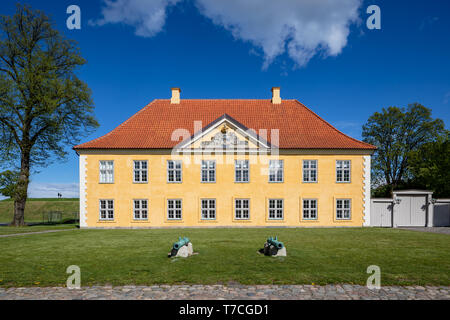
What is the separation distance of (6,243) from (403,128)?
134 feet

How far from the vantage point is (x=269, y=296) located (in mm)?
6223

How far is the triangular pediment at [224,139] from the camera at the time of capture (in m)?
21.8

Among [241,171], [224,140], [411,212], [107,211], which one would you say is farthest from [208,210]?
[411,212]

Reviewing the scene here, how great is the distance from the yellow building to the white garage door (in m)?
2.91

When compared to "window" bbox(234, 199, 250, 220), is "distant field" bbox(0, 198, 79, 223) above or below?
below

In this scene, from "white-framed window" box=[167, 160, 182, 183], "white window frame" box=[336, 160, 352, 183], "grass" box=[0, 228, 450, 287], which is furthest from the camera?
"white window frame" box=[336, 160, 352, 183]

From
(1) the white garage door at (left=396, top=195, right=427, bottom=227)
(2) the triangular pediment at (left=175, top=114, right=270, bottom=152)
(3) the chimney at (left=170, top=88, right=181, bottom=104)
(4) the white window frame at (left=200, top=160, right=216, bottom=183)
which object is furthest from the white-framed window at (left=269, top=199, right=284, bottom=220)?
(3) the chimney at (left=170, top=88, right=181, bottom=104)

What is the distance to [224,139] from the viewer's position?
2192 centimetres

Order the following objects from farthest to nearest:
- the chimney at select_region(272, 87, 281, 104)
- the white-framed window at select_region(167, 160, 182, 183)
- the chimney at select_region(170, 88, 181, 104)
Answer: the chimney at select_region(272, 87, 281, 104) → the chimney at select_region(170, 88, 181, 104) → the white-framed window at select_region(167, 160, 182, 183)

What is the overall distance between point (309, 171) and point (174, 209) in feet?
37.3

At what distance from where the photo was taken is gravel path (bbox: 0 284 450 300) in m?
6.19

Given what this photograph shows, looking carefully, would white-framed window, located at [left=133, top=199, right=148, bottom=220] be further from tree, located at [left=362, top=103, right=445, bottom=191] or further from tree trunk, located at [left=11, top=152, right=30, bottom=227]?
tree, located at [left=362, top=103, right=445, bottom=191]
